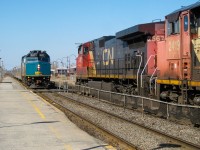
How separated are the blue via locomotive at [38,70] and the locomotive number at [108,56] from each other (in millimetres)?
15618

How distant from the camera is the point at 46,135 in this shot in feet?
34.6

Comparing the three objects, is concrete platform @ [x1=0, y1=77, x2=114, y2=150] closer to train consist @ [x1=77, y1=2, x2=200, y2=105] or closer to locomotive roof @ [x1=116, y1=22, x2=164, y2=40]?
train consist @ [x1=77, y1=2, x2=200, y2=105]

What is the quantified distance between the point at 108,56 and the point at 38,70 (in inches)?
653

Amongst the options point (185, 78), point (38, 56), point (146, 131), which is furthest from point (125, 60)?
point (38, 56)

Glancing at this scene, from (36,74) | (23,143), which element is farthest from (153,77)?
(36,74)

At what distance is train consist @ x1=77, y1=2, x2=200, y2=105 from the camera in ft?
41.4

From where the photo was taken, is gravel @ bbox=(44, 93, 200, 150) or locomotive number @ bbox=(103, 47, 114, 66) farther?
locomotive number @ bbox=(103, 47, 114, 66)

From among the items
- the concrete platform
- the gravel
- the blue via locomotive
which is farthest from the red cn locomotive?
the blue via locomotive

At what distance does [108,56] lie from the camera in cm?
2480

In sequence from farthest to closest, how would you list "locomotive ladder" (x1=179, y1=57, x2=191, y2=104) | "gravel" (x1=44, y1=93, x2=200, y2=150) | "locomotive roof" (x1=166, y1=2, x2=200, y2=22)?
1. "locomotive ladder" (x1=179, y1=57, x2=191, y2=104)
2. "locomotive roof" (x1=166, y1=2, x2=200, y2=22)
3. "gravel" (x1=44, y1=93, x2=200, y2=150)

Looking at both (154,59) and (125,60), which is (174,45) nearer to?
(154,59)

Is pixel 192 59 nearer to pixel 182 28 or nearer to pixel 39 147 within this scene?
pixel 182 28

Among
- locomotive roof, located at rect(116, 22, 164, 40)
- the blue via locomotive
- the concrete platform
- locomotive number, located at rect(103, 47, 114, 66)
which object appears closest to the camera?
the concrete platform

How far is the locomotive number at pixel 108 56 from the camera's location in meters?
24.0
